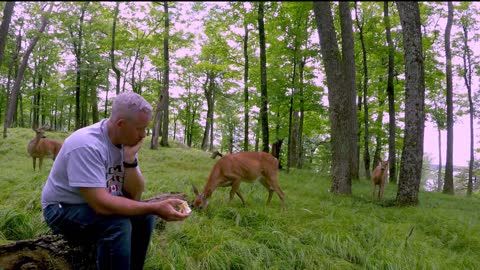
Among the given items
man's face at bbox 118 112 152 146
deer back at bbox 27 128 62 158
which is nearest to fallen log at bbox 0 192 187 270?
man's face at bbox 118 112 152 146

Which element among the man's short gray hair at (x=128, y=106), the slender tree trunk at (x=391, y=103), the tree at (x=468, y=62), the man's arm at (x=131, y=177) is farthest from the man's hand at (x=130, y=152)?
the tree at (x=468, y=62)

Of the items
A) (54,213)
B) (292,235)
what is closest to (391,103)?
(292,235)

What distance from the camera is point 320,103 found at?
1359 centimetres

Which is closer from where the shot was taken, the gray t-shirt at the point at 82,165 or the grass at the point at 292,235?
the gray t-shirt at the point at 82,165

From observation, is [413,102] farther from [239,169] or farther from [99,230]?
[99,230]

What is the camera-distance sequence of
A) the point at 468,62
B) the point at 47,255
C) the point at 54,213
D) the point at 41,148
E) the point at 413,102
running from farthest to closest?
the point at 468,62 → the point at 41,148 → the point at 413,102 → the point at 47,255 → the point at 54,213

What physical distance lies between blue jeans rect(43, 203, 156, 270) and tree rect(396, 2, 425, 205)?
6.61 meters

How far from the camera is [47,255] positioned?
2.54m

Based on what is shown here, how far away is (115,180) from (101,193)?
1.68ft

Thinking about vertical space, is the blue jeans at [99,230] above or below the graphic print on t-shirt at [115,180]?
below

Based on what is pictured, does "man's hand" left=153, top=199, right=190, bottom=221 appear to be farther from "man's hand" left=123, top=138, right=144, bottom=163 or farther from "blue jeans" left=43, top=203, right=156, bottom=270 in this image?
"man's hand" left=123, top=138, right=144, bottom=163

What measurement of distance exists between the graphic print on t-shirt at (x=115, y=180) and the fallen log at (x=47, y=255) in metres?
0.45

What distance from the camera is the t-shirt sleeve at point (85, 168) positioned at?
2145 mm

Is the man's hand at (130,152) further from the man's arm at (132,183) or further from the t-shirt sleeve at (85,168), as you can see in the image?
the t-shirt sleeve at (85,168)
